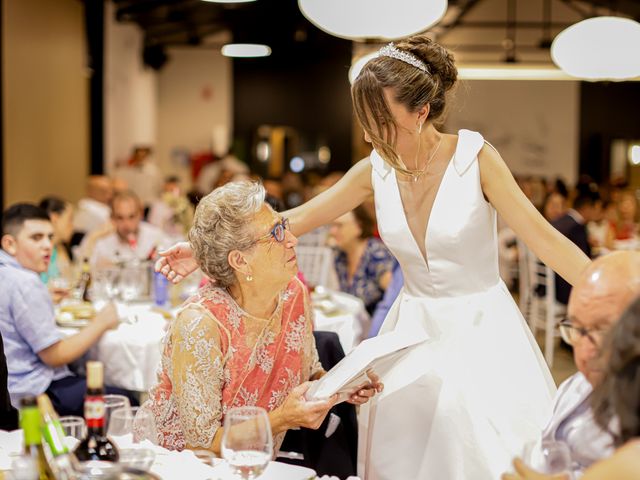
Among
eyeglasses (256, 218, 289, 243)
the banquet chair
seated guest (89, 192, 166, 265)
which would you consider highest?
eyeglasses (256, 218, 289, 243)

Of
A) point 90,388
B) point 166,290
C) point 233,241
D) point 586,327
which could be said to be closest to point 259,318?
point 233,241

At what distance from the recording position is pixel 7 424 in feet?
8.38

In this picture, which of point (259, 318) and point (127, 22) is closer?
point (259, 318)

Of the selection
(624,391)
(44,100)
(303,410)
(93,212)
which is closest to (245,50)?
(44,100)

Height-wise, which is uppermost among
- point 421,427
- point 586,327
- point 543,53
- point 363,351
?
point 543,53

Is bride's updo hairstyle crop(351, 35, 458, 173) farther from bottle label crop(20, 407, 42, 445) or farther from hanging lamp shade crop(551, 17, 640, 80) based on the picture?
hanging lamp shade crop(551, 17, 640, 80)

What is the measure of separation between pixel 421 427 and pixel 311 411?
0.41 m

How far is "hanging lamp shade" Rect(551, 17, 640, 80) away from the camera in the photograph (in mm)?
6434

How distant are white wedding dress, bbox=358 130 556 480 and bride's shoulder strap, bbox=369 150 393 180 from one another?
0.03 m

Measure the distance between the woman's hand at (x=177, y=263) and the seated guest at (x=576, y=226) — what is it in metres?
4.23

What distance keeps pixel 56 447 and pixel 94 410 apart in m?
0.10

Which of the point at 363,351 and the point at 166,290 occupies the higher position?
the point at 363,351

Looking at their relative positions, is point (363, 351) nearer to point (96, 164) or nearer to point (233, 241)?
point (233, 241)

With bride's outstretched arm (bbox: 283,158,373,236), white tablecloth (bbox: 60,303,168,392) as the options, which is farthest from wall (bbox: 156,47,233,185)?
bride's outstretched arm (bbox: 283,158,373,236)
